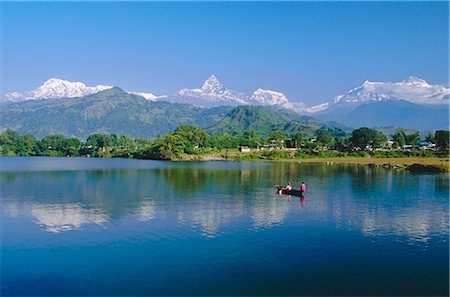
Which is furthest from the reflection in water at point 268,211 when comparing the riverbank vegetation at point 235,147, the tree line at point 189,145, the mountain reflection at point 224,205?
the tree line at point 189,145

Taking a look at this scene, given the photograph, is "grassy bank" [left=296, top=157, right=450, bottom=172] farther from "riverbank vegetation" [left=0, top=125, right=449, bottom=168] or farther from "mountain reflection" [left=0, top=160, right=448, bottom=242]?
"mountain reflection" [left=0, top=160, right=448, bottom=242]

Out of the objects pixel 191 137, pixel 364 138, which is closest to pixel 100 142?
pixel 191 137

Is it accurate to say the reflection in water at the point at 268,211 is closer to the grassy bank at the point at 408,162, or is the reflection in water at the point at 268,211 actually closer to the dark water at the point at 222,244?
the dark water at the point at 222,244

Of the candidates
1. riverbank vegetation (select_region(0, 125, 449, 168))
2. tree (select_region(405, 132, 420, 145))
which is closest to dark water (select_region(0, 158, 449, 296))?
riverbank vegetation (select_region(0, 125, 449, 168))

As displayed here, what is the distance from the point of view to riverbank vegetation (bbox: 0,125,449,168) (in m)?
110

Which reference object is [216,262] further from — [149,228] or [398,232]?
[398,232]

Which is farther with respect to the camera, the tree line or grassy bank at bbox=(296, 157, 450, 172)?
the tree line

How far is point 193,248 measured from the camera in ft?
66.1

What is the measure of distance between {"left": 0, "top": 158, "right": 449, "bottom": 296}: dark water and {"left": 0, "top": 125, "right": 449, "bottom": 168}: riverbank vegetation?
7300cm

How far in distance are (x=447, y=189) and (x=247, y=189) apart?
21.8 meters

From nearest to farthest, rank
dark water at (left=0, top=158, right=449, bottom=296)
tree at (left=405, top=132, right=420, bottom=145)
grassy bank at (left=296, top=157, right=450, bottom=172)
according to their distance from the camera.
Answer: dark water at (left=0, top=158, right=449, bottom=296)
grassy bank at (left=296, top=157, right=450, bottom=172)
tree at (left=405, top=132, right=420, bottom=145)

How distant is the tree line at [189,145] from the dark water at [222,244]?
76798 mm

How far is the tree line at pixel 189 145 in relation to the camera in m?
114

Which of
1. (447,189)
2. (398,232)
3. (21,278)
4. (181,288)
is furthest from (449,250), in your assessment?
(447,189)
